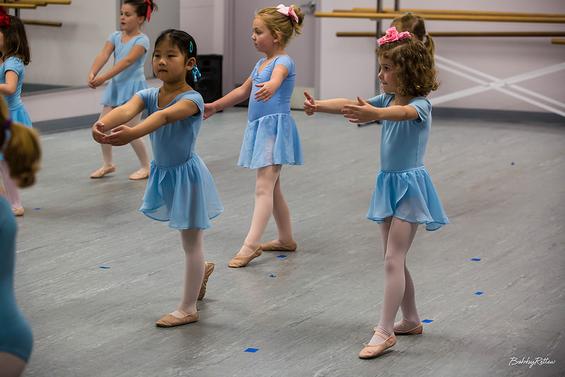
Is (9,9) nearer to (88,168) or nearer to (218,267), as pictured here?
(88,168)

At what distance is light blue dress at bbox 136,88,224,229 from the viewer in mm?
3721

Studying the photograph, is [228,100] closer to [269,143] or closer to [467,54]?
[269,143]

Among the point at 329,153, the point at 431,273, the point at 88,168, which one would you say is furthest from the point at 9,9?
the point at 431,273

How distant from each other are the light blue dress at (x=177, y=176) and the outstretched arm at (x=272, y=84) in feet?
2.03

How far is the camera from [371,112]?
3297 millimetres

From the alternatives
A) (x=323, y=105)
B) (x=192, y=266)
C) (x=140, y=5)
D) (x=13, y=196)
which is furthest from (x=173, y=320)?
(x=140, y=5)

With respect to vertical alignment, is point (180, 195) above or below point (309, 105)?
below

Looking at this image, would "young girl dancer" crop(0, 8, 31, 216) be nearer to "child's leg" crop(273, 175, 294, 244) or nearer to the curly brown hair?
"child's leg" crop(273, 175, 294, 244)

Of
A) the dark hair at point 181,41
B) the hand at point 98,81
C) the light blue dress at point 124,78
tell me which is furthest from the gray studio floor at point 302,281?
the dark hair at point 181,41

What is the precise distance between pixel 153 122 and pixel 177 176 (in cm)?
35

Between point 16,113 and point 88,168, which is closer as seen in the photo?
point 16,113

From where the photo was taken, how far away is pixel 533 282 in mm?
4395

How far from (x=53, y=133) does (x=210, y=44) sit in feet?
8.13

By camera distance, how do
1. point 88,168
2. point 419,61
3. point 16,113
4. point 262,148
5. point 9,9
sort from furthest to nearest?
point 9,9, point 88,168, point 16,113, point 262,148, point 419,61
